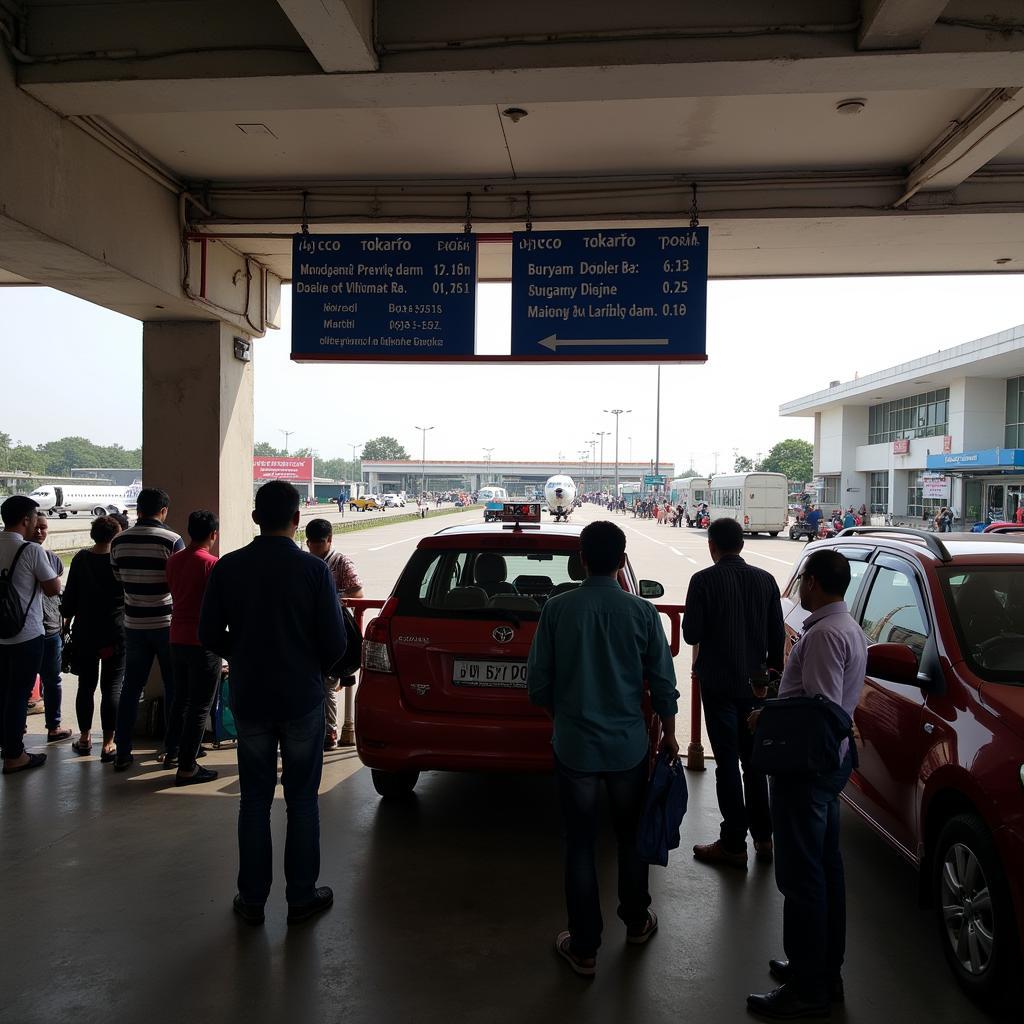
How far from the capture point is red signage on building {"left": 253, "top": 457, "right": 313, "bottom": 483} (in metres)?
68.2

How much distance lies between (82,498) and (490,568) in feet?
200

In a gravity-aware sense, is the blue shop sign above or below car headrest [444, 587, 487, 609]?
above

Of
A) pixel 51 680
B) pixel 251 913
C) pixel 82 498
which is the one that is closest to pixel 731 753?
pixel 251 913

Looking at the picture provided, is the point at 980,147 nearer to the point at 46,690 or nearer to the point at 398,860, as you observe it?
the point at 398,860

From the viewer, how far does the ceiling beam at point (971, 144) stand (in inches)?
185

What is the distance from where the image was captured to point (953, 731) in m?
3.34

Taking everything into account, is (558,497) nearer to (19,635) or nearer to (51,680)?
(51,680)

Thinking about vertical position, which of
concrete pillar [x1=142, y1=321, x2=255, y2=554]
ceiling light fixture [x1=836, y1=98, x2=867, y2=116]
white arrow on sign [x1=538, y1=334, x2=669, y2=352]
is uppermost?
ceiling light fixture [x1=836, y1=98, x2=867, y2=116]

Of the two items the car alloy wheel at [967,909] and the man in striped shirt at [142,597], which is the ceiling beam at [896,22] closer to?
the car alloy wheel at [967,909]

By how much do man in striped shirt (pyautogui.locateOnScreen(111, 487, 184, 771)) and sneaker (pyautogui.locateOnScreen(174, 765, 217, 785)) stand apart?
57cm

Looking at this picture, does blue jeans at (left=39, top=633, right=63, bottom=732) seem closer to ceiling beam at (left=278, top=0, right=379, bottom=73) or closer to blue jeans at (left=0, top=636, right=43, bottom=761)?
blue jeans at (left=0, top=636, right=43, bottom=761)

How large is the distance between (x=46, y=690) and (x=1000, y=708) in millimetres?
6612

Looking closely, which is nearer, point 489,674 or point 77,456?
point 489,674

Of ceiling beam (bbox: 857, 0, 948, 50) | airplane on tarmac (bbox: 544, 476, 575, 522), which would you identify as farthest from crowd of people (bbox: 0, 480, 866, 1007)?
airplane on tarmac (bbox: 544, 476, 575, 522)
